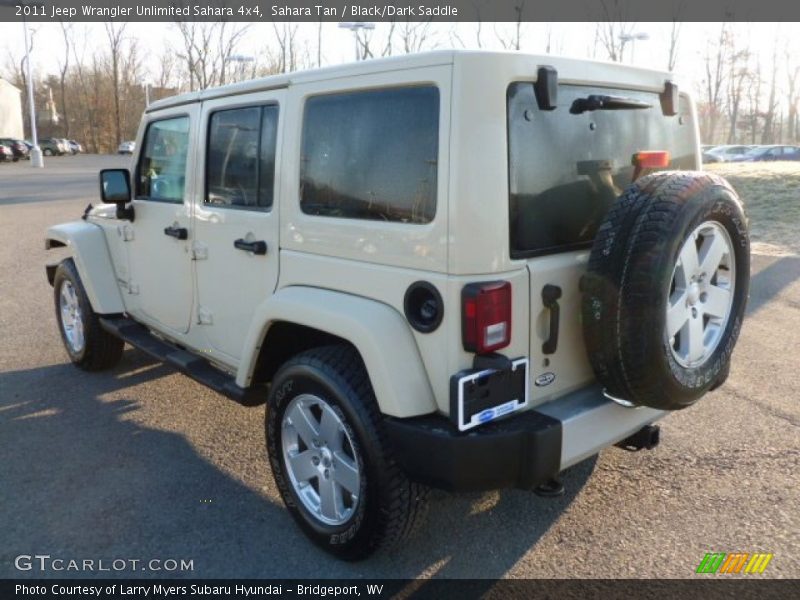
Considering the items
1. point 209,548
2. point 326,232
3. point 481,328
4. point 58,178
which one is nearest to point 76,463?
point 209,548

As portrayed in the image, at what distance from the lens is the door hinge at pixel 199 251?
3.72 metres

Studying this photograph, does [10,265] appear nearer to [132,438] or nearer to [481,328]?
[132,438]

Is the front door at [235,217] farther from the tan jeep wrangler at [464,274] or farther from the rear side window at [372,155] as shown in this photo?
the rear side window at [372,155]

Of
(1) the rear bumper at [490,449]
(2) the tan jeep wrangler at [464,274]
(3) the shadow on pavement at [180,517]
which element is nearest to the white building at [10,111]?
(3) the shadow on pavement at [180,517]

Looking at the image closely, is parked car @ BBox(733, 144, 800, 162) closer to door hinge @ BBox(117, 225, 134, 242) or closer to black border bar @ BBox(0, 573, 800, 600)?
door hinge @ BBox(117, 225, 134, 242)

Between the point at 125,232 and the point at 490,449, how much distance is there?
3.25 meters

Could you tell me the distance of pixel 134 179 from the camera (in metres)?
4.55

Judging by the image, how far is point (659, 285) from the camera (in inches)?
96.0

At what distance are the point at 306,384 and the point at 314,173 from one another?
0.93 metres

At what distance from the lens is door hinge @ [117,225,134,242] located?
179 inches

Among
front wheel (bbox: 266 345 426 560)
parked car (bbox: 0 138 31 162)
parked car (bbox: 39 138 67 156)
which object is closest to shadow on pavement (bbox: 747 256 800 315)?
front wheel (bbox: 266 345 426 560)

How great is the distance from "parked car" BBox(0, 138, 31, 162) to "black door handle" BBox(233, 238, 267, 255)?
4902cm

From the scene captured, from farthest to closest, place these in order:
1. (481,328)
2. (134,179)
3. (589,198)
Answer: (134,179) → (589,198) → (481,328)

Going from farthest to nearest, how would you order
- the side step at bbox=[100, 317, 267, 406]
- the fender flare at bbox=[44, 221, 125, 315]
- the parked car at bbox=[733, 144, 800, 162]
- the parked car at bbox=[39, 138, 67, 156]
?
1. the parked car at bbox=[39, 138, 67, 156]
2. the parked car at bbox=[733, 144, 800, 162]
3. the fender flare at bbox=[44, 221, 125, 315]
4. the side step at bbox=[100, 317, 267, 406]
